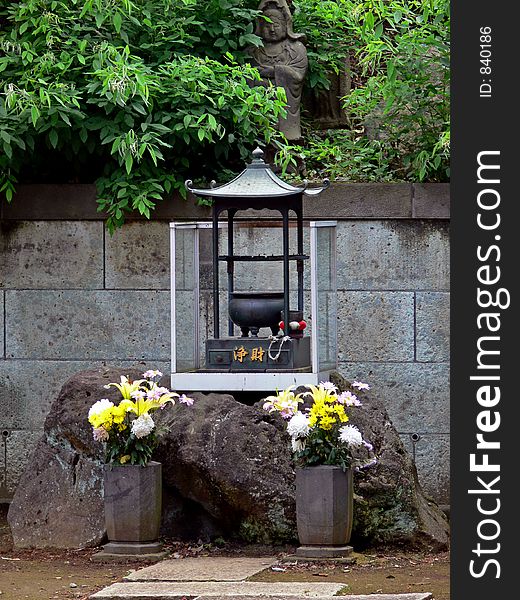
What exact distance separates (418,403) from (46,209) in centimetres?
335

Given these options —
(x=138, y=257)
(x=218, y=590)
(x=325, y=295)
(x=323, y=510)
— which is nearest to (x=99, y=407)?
(x=323, y=510)

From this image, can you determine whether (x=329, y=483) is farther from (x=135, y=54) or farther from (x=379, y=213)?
(x=135, y=54)

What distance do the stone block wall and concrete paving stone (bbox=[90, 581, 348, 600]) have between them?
3245 millimetres

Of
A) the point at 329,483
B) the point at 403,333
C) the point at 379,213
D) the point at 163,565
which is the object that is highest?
the point at 379,213

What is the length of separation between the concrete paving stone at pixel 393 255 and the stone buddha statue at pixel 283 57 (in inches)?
50.2

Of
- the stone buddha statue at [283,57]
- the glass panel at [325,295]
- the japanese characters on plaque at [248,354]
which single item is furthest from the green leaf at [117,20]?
the japanese characters on plaque at [248,354]

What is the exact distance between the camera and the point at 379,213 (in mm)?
10039

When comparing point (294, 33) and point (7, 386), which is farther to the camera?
point (294, 33)

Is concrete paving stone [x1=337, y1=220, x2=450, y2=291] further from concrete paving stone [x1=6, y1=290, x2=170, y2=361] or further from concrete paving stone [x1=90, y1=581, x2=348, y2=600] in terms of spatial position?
concrete paving stone [x1=90, y1=581, x2=348, y2=600]

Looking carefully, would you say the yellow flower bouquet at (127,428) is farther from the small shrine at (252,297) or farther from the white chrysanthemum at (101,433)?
the small shrine at (252,297)

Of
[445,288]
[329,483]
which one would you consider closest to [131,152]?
[445,288]

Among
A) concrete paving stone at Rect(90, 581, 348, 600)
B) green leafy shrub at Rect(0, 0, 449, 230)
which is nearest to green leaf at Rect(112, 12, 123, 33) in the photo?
green leafy shrub at Rect(0, 0, 449, 230)

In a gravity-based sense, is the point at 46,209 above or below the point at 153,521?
above

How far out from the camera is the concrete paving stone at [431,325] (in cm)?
1004
